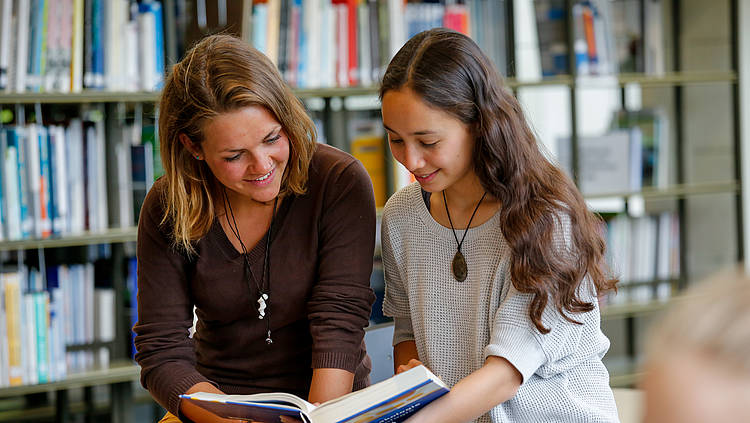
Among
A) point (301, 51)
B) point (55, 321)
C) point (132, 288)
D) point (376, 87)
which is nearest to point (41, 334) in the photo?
point (55, 321)

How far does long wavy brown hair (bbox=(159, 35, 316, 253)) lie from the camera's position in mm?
1372

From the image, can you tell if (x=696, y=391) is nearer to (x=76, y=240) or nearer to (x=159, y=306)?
(x=159, y=306)

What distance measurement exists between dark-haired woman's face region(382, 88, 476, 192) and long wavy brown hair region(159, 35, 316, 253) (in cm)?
22

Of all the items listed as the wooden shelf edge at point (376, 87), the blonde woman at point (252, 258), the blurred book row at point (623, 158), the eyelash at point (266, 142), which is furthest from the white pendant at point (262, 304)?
the blurred book row at point (623, 158)

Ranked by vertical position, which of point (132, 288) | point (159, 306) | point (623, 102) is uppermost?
point (623, 102)

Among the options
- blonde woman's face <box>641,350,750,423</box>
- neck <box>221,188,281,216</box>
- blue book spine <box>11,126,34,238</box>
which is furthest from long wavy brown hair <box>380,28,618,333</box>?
blue book spine <box>11,126,34,238</box>

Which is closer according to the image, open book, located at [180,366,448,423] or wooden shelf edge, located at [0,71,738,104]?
open book, located at [180,366,448,423]

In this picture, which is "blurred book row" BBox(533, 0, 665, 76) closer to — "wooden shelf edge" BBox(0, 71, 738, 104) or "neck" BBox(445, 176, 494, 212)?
"wooden shelf edge" BBox(0, 71, 738, 104)

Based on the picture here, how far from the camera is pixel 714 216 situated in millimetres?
3369

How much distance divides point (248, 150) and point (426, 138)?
327mm

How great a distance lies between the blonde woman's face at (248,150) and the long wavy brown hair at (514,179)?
22 centimetres

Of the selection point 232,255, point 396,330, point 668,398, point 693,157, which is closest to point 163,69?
point 232,255

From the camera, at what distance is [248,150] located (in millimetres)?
1389

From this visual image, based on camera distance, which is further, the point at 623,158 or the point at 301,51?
the point at 623,158
